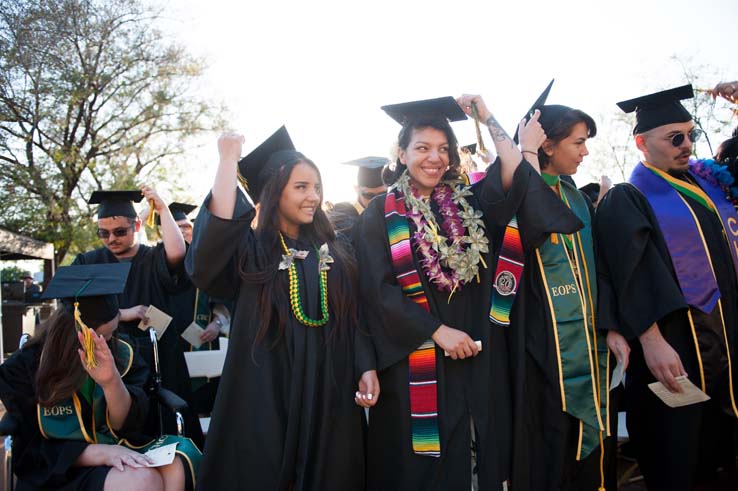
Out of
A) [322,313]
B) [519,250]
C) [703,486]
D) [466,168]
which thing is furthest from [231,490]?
[703,486]

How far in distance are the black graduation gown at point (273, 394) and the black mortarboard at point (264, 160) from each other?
350 mm

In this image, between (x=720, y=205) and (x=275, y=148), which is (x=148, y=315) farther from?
(x=720, y=205)

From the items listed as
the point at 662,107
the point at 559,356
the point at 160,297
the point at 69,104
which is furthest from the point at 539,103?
the point at 69,104

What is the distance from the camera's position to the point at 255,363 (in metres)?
2.65

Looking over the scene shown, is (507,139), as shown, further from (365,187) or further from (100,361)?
(100,361)

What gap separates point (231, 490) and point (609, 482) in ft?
6.16

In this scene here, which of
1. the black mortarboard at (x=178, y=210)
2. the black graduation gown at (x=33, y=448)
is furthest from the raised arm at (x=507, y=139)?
the black mortarboard at (x=178, y=210)

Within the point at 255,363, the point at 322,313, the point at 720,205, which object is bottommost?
the point at 255,363

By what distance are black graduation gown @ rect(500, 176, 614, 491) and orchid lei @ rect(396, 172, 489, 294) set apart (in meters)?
0.25

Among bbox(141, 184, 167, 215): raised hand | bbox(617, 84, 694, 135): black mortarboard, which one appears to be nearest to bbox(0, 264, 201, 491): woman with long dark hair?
bbox(141, 184, 167, 215): raised hand

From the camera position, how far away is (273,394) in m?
2.62

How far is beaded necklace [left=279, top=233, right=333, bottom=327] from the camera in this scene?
2.71 meters

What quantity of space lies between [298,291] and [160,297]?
1.90 metres

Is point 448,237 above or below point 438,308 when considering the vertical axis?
above
